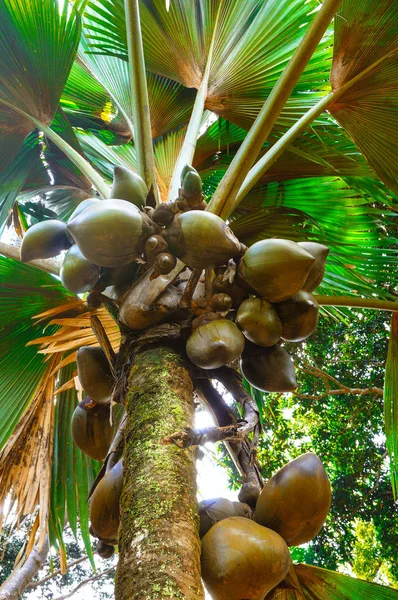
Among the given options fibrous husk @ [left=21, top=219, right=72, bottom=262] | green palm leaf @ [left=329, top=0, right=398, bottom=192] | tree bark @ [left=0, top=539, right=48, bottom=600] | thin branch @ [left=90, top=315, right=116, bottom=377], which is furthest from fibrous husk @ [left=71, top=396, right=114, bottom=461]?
tree bark @ [left=0, top=539, right=48, bottom=600]

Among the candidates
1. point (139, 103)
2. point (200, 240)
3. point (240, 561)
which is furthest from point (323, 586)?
point (139, 103)

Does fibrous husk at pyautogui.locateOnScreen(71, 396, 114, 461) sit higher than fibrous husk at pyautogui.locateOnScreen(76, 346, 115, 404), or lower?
lower

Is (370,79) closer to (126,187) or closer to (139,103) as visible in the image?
(139,103)

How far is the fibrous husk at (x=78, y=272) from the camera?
151cm

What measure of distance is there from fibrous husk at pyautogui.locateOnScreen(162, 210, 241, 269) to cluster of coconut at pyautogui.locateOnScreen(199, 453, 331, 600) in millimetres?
541

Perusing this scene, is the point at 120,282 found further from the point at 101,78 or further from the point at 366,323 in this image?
the point at 366,323

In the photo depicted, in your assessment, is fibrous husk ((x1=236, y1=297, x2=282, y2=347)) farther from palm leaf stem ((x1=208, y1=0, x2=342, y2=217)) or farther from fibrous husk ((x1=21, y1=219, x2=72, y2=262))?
fibrous husk ((x1=21, y1=219, x2=72, y2=262))

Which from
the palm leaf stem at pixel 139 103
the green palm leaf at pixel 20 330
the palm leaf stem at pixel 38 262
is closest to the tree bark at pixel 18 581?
the green palm leaf at pixel 20 330

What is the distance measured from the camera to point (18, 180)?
266 cm

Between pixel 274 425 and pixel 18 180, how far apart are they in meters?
4.05

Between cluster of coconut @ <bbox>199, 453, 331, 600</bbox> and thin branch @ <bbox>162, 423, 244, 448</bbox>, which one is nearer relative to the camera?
cluster of coconut @ <bbox>199, 453, 331, 600</bbox>

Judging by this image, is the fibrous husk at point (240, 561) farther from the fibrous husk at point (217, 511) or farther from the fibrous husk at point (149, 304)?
the fibrous husk at point (149, 304)

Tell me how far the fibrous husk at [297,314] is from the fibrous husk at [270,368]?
73mm

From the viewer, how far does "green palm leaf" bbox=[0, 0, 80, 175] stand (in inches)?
86.6
